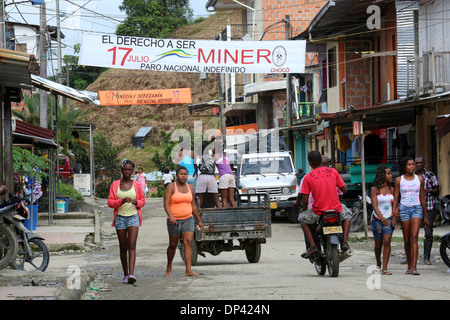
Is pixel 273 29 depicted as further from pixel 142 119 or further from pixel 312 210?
pixel 142 119

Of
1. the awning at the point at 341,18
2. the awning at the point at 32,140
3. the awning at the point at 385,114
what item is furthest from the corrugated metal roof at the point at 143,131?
the awning at the point at 32,140

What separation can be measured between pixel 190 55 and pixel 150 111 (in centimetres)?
6479

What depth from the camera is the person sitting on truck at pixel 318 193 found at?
10.9 meters

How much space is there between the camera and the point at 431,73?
21781 mm

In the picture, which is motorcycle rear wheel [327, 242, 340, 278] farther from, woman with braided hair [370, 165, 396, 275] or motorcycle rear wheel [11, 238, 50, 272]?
motorcycle rear wheel [11, 238, 50, 272]

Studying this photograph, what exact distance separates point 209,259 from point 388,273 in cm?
490

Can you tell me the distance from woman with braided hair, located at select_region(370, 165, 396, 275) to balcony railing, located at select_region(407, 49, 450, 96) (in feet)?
32.8

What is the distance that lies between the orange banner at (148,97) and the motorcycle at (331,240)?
28.2 m

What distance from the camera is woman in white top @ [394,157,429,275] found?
1146 centimetres

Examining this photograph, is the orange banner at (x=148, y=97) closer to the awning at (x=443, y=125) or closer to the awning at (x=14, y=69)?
the awning at (x=443, y=125)

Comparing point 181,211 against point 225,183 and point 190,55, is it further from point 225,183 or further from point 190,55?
point 190,55

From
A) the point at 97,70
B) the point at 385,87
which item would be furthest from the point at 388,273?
the point at 97,70

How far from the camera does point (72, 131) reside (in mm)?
37344

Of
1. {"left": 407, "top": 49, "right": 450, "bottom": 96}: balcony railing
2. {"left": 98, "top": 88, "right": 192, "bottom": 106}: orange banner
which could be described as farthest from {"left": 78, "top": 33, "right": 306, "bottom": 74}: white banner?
{"left": 98, "top": 88, "right": 192, "bottom": 106}: orange banner
